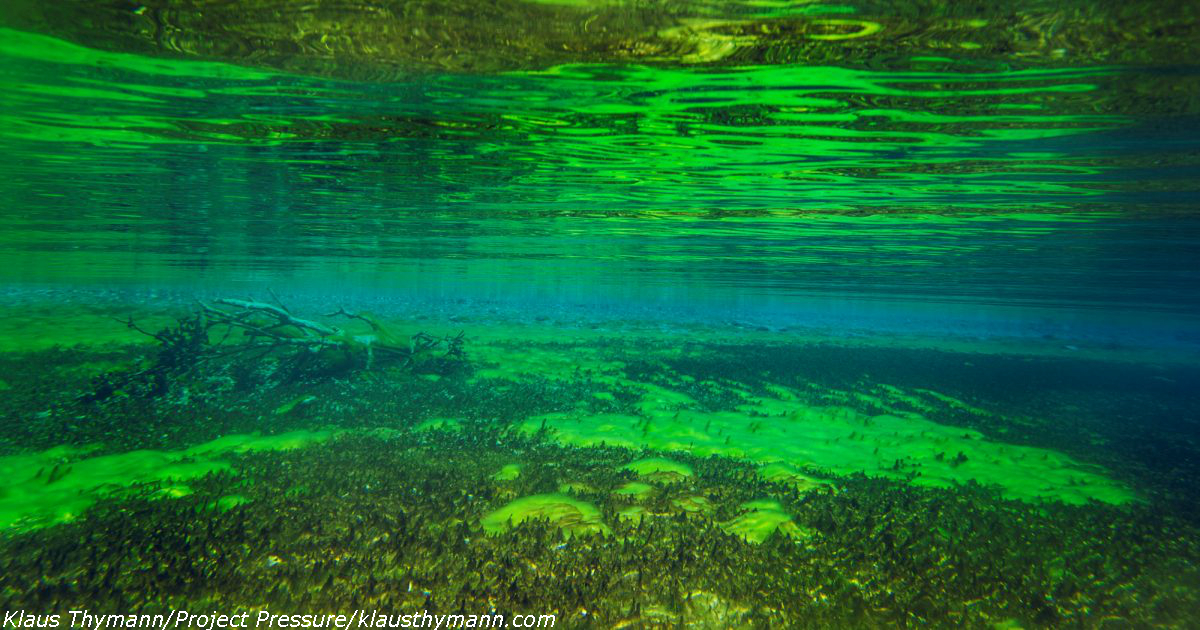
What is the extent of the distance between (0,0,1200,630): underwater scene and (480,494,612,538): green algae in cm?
7

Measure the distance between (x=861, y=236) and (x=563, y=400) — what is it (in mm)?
14609

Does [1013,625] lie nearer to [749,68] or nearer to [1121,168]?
[749,68]

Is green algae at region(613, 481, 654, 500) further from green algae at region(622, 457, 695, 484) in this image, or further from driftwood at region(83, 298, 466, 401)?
driftwood at region(83, 298, 466, 401)

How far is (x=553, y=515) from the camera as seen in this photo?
6.39 meters

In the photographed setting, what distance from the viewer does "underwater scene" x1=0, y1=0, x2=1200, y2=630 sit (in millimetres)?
5035

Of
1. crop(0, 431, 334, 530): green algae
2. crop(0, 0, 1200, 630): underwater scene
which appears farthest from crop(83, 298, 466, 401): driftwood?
crop(0, 431, 334, 530): green algae

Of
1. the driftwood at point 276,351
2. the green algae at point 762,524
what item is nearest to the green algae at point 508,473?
the green algae at point 762,524

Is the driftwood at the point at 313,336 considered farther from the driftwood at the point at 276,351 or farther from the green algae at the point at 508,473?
the green algae at the point at 508,473

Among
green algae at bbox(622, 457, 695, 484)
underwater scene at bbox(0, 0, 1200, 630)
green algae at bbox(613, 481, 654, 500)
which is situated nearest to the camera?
underwater scene at bbox(0, 0, 1200, 630)

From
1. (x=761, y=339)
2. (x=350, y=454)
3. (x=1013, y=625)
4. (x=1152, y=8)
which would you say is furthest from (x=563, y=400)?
(x=761, y=339)

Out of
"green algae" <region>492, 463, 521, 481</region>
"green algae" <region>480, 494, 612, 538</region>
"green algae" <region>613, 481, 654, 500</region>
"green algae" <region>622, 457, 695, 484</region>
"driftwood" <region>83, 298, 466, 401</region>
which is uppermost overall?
"green algae" <region>480, 494, 612, 538</region>

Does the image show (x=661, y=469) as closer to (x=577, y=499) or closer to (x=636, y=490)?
(x=636, y=490)

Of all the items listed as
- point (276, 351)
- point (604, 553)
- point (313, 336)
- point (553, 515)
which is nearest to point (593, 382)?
point (553, 515)

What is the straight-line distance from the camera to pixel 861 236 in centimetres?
1941
